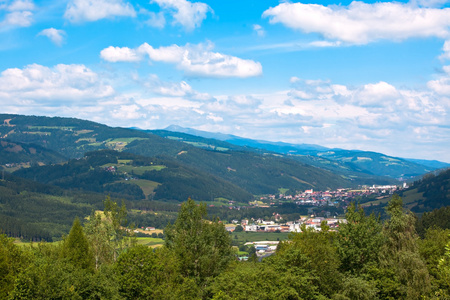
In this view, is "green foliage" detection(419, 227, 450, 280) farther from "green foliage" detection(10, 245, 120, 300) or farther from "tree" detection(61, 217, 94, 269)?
"tree" detection(61, 217, 94, 269)

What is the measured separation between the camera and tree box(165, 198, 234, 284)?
59312 millimetres

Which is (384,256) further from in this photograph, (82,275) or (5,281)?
(5,281)

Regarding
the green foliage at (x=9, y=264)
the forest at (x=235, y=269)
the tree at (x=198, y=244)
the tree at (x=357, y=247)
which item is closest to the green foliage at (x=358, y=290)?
the forest at (x=235, y=269)

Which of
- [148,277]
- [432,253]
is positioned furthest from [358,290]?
[148,277]

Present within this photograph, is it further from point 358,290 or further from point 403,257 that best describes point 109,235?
point 403,257

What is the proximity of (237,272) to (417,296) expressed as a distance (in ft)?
66.7

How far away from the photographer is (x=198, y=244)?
200 ft

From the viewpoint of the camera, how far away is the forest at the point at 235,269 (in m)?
47.5

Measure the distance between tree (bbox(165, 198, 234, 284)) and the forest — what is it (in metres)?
0.14

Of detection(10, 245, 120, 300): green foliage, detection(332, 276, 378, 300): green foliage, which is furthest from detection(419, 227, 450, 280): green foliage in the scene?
detection(10, 245, 120, 300): green foliage

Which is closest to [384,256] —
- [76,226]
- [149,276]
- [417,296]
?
[417,296]

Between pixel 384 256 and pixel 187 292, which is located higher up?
pixel 384 256

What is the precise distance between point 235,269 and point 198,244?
24.2 feet

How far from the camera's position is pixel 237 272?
52.3m
